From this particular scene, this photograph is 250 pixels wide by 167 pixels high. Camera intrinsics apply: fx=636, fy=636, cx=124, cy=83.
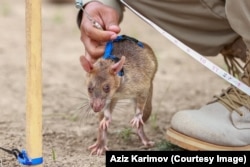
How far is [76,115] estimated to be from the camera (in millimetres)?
3461

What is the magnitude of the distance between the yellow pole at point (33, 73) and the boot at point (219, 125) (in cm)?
81

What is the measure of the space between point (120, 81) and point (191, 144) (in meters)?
0.42

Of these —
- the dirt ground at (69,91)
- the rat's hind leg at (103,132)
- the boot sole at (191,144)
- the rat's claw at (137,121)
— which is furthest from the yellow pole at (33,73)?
the boot sole at (191,144)

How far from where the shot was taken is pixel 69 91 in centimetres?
404

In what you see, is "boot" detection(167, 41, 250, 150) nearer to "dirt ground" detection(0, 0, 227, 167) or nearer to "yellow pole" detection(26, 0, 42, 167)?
"dirt ground" detection(0, 0, 227, 167)

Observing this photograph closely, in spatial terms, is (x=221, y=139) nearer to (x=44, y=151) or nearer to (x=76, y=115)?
(x=44, y=151)

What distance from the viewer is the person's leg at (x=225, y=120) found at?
271cm

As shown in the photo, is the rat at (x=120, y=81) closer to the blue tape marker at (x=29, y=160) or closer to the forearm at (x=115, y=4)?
the forearm at (x=115, y=4)

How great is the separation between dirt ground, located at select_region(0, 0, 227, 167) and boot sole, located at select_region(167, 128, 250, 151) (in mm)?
173

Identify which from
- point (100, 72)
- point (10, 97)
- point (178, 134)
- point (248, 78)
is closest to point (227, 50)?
point (248, 78)

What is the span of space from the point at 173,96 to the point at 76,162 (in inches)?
56.4

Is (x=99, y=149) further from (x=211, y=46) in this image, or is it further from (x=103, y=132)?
(x=211, y=46)

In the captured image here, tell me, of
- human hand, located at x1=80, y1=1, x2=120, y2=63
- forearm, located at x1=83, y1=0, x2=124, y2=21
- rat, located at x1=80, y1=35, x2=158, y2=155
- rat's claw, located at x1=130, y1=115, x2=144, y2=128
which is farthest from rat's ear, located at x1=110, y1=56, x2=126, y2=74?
forearm, located at x1=83, y1=0, x2=124, y2=21

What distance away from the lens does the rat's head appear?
265cm
